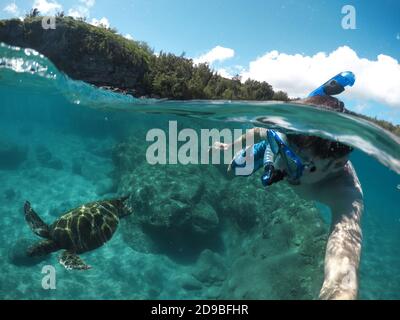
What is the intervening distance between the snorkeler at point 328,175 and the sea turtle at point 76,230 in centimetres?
600

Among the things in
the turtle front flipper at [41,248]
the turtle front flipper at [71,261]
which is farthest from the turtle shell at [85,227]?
the turtle front flipper at [71,261]

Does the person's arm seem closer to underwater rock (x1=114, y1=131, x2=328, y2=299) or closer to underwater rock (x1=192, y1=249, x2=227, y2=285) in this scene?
underwater rock (x1=114, y1=131, x2=328, y2=299)

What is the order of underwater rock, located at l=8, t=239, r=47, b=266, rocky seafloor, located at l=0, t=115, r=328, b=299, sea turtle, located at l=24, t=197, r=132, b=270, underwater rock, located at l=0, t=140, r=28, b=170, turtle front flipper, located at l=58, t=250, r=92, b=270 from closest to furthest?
turtle front flipper, located at l=58, t=250, r=92, b=270 < sea turtle, located at l=24, t=197, r=132, b=270 < rocky seafloor, located at l=0, t=115, r=328, b=299 < underwater rock, located at l=8, t=239, r=47, b=266 < underwater rock, located at l=0, t=140, r=28, b=170

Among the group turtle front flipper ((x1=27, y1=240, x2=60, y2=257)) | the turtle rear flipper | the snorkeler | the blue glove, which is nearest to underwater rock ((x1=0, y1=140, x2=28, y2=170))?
the turtle rear flipper

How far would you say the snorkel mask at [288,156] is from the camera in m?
3.78

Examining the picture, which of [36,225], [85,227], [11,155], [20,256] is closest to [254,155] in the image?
[85,227]

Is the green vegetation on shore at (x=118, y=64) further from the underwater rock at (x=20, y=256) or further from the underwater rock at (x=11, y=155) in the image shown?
the underwater rock at (x=11, y=155)

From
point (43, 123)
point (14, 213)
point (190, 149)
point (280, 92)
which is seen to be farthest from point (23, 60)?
point (43, 123)

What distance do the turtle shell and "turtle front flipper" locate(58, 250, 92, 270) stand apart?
34cm

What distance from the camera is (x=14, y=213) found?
15828mm

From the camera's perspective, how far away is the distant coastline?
12602 mm

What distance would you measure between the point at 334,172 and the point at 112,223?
7349 millimetres

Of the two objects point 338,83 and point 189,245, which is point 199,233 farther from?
point 338,83

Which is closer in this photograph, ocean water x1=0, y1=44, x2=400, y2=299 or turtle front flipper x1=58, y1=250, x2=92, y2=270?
turtle front flipper x1=58, y1=250, x2=92, y2=270
